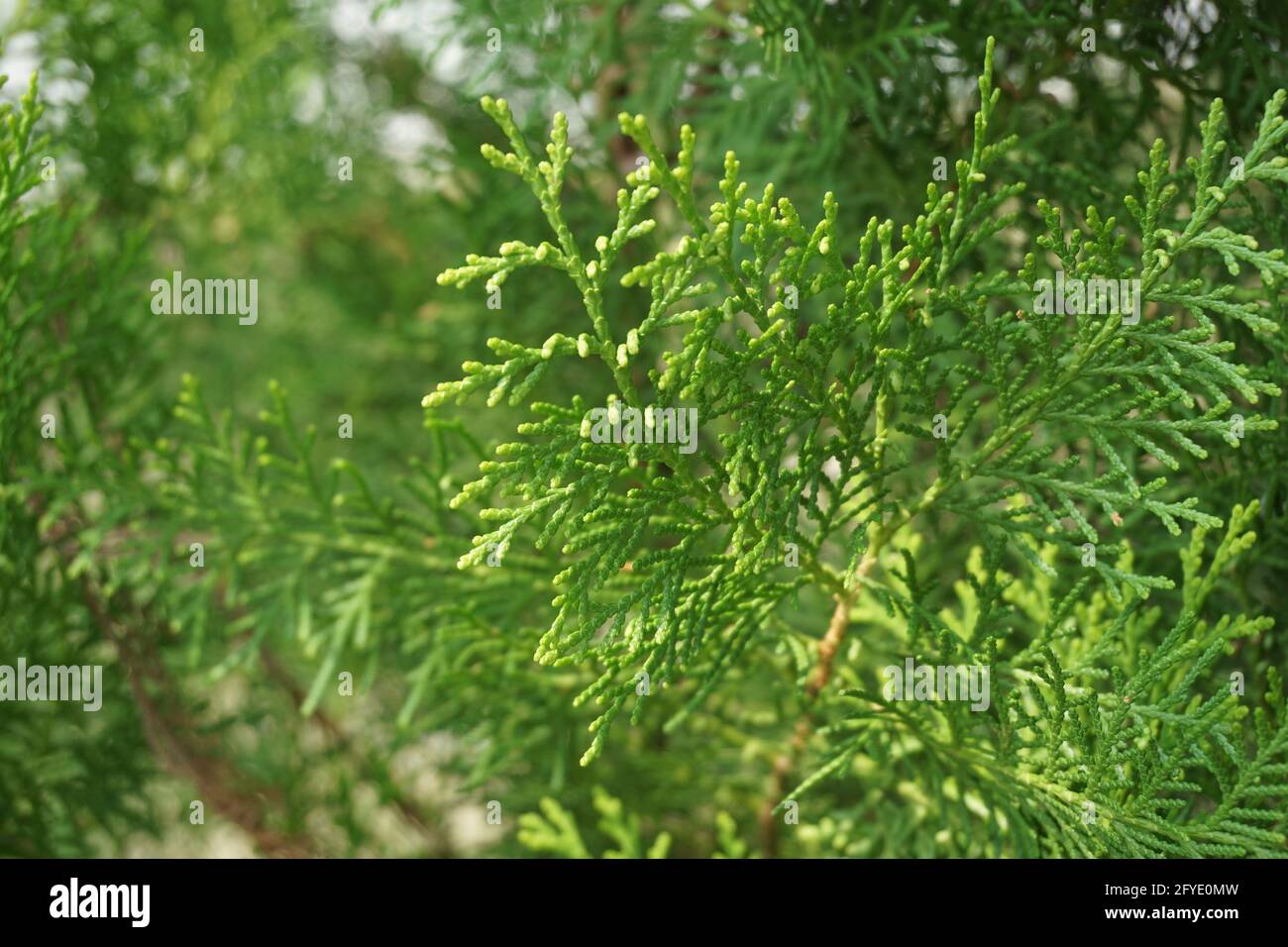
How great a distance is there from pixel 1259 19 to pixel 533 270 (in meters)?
Answer: 1.00

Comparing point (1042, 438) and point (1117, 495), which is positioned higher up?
point (1042, 438)

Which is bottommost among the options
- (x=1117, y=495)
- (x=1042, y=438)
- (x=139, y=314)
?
(x=1117, y=495)

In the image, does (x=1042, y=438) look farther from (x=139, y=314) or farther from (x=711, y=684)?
(x=139, y=314)

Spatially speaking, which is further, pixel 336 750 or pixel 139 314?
pixel 336 750

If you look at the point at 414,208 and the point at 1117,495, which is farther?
the point at 414,208

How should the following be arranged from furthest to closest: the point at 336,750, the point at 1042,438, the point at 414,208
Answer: the point at 414,208 → the point at 336,750 → the point at 1042,438

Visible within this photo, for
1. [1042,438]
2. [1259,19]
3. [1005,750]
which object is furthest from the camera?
[1042,438]

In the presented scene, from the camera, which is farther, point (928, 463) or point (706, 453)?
point (928, 463)

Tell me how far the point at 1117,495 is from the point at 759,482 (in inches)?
11.7

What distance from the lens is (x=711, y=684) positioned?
3.36 feet

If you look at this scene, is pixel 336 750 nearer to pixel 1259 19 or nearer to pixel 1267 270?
pixel 1267 270
